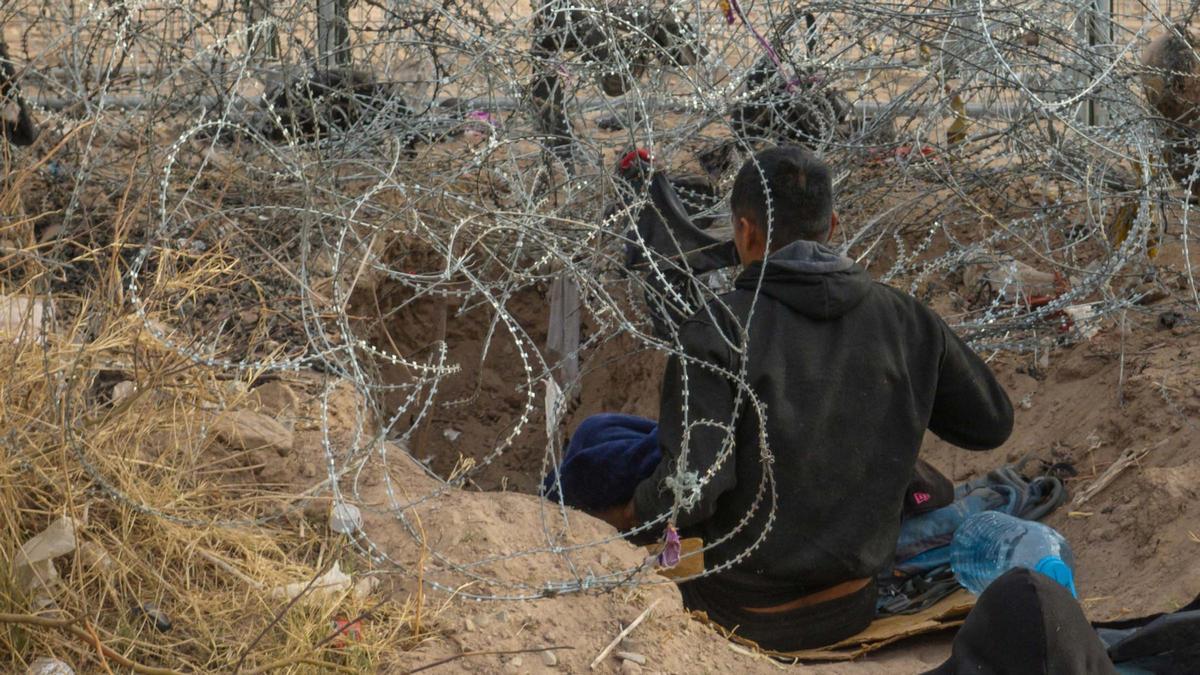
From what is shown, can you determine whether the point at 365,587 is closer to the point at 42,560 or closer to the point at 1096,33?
the point at 42,560

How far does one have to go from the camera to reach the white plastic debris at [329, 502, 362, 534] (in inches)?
110

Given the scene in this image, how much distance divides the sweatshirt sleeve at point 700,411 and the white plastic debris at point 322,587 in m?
0.80

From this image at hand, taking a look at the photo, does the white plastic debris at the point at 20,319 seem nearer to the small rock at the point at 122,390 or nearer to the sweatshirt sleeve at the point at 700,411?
the small rock at the point at 122,390

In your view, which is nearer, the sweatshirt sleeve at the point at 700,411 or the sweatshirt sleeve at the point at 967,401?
the sweatshirt sleeve at the point at 700,411

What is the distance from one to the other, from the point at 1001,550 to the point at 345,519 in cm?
168

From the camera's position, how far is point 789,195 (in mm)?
3152

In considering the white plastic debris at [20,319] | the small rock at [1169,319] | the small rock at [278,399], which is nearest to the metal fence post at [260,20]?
the small rock at [278,399]

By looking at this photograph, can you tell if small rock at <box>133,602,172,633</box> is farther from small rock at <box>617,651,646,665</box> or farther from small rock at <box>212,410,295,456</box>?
small rock at <box>617,651,646,665</box>

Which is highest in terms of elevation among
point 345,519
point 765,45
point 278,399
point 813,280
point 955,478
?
point 765,45

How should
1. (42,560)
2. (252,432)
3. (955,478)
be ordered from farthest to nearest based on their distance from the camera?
(955,478), (252,432), (42,560)

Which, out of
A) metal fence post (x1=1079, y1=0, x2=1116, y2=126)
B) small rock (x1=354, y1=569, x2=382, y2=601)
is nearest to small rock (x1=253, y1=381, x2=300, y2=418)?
small rock (x1=354, y1=569, x2=382, y2=601)

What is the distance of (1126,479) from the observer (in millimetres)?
3881

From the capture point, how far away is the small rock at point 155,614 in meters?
2.49

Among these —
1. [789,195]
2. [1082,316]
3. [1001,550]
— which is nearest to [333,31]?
[789,195]
